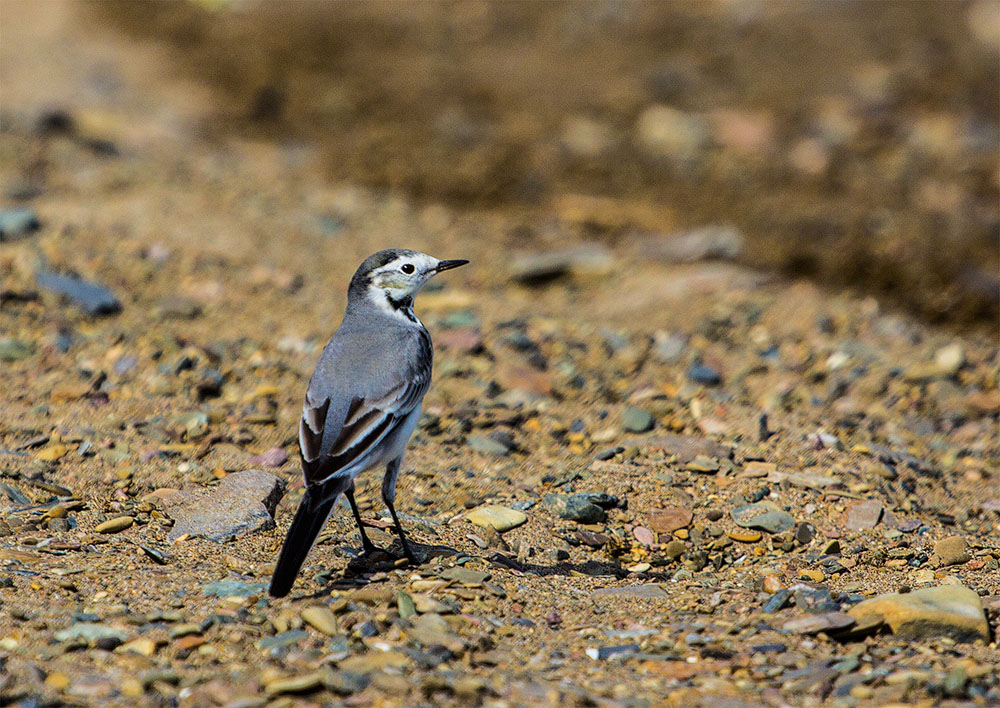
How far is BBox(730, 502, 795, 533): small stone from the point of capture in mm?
6367

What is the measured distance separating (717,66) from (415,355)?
34.8 feet

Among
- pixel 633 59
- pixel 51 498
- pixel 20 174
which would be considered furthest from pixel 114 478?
pixel 633 59

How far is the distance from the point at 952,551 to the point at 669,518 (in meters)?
1.51

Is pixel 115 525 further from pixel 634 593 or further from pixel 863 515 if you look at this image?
pixel 863 515

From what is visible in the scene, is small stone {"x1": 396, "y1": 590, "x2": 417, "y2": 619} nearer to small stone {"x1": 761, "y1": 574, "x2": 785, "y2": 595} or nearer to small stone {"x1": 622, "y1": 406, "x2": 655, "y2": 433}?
small stone {"x1": 761, "y1": 574, "x2": 785, "y2": 595}

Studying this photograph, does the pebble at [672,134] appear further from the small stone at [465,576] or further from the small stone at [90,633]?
the small stone at [90,633]

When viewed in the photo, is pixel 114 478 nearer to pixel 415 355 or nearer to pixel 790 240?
pixel 415 355

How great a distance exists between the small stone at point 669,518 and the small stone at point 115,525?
2875 mm

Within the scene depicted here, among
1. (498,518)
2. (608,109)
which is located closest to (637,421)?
(498,518)

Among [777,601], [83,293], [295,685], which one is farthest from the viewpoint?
[83,293]

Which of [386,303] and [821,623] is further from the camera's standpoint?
[386,303]

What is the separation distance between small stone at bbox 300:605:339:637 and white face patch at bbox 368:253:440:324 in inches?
90.9

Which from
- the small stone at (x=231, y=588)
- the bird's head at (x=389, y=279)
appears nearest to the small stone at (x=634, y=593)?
the small stone at (x=231, y=588)

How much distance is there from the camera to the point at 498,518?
641 cm
